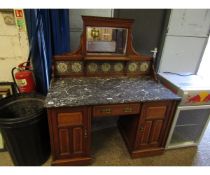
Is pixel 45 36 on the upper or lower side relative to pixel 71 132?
upper

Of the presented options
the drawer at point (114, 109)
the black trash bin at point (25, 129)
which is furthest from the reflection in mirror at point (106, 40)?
the black trash bin at point (25, 129)

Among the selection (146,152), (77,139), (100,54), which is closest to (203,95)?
(146,152)

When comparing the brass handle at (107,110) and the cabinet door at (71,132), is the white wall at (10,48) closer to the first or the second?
the cabinet door at (71,132)

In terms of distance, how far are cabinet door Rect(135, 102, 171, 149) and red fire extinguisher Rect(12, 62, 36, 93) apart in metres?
1.16

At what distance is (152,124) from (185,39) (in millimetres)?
1375

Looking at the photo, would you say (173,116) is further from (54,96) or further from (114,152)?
(54,96)

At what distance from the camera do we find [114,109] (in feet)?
4.44

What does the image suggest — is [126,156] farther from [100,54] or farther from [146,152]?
[100,54]

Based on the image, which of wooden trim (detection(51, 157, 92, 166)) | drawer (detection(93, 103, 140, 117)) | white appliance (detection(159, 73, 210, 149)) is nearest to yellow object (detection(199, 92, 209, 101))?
white appliance (detection(159, 73, 210, 149))

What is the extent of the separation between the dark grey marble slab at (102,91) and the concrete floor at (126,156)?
75 cm

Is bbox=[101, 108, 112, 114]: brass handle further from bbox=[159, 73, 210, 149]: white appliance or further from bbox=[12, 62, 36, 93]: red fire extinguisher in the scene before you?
bbox=[12, 62, 36, 93]: red fire extinguisher

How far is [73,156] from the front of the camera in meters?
1.51

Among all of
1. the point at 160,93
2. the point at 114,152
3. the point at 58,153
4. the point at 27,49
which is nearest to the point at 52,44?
the point at 27,49
